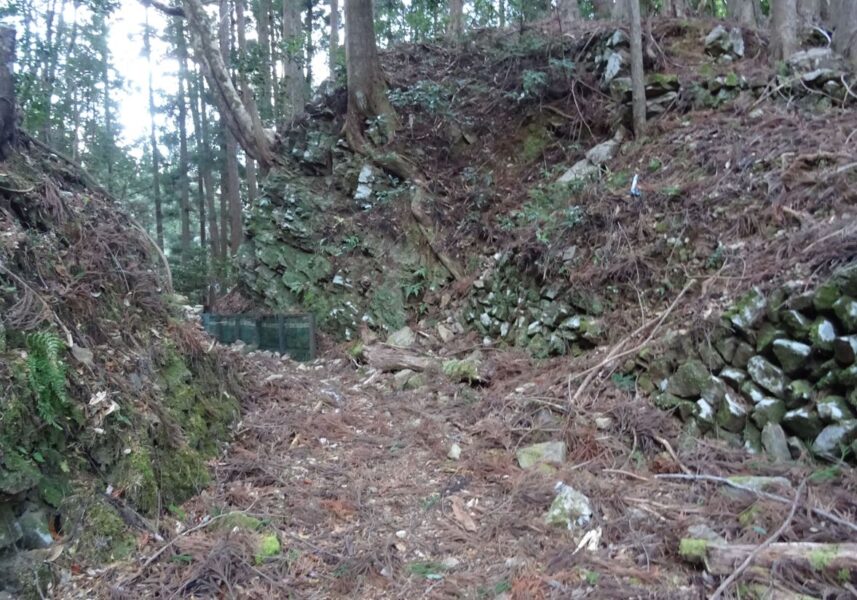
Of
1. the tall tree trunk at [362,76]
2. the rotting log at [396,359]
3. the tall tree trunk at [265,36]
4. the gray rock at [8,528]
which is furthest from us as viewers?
the tall tree trunk at [265,36]

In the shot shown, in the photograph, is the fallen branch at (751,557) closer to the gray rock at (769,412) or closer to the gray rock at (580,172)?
the gray rock at (769,412)

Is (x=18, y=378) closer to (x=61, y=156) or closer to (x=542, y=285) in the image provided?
(x=61, y=156)

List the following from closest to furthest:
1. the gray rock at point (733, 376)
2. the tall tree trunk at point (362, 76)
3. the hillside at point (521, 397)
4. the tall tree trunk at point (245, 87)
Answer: the hillside at point (521, 397), the gray rock at point (733, 376), the tall tree trunk at point (362, 76), the tall tree trunk at point (245, 87)

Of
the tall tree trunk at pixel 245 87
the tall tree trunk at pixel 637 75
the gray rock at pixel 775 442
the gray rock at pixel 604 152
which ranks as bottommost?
the gray rock at pixel 775 442

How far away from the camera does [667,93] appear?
7.53 meters

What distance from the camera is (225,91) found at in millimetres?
9969

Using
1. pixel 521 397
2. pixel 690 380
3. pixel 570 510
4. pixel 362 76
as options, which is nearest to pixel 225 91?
pixel 362 76

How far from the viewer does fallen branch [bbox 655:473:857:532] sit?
2572 mm

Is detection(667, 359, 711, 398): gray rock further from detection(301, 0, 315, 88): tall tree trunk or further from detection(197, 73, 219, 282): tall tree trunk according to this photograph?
detection(197, 73, 219, 282): tall tree trunk

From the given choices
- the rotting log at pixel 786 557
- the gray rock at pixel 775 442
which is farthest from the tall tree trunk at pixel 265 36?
the rotting log at pixel 786 557

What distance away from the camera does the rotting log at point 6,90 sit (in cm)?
400

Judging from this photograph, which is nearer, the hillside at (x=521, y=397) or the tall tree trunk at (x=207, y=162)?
the hillside at (x=521, y=397)

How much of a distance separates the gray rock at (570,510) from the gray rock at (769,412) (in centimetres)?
136

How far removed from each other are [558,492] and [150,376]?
290 centimetres
